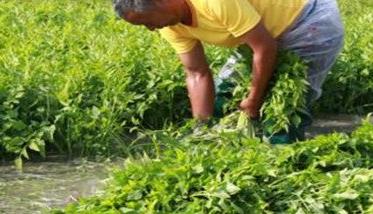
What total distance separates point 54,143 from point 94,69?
1.89 feet

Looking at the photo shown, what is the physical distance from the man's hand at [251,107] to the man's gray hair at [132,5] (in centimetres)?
85

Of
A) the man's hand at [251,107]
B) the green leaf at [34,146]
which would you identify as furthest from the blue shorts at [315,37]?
the green leaf at [34,146]

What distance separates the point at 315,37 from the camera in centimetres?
455

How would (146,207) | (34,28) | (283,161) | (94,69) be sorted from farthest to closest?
(34,28), (94,69), (283,161), (146,207)

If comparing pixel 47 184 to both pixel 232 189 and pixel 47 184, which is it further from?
pixel 232 189

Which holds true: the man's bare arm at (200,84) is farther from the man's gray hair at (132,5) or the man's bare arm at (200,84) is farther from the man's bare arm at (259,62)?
the man's gray hair at (132,5)

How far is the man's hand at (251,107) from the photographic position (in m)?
4.52

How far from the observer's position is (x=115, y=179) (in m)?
3.37

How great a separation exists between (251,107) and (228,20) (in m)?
0.59

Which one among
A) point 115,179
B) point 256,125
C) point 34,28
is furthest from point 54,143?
point 34,28

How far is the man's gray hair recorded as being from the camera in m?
3.92

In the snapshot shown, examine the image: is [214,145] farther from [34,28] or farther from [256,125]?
[34,28]

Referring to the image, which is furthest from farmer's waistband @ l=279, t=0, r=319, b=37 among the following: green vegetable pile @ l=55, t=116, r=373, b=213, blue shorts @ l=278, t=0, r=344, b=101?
green vegetable pile @ l=55, t=116, r=373, b=213

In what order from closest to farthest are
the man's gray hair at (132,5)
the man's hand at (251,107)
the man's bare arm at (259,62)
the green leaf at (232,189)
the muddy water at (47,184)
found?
1. the green leaf at (232,189)
2. the man's gray hair at (132,5)
3. the muddy water at (47,184)
4. the man's bare arm at (259,62)
5. the man's hand at (251,107)
